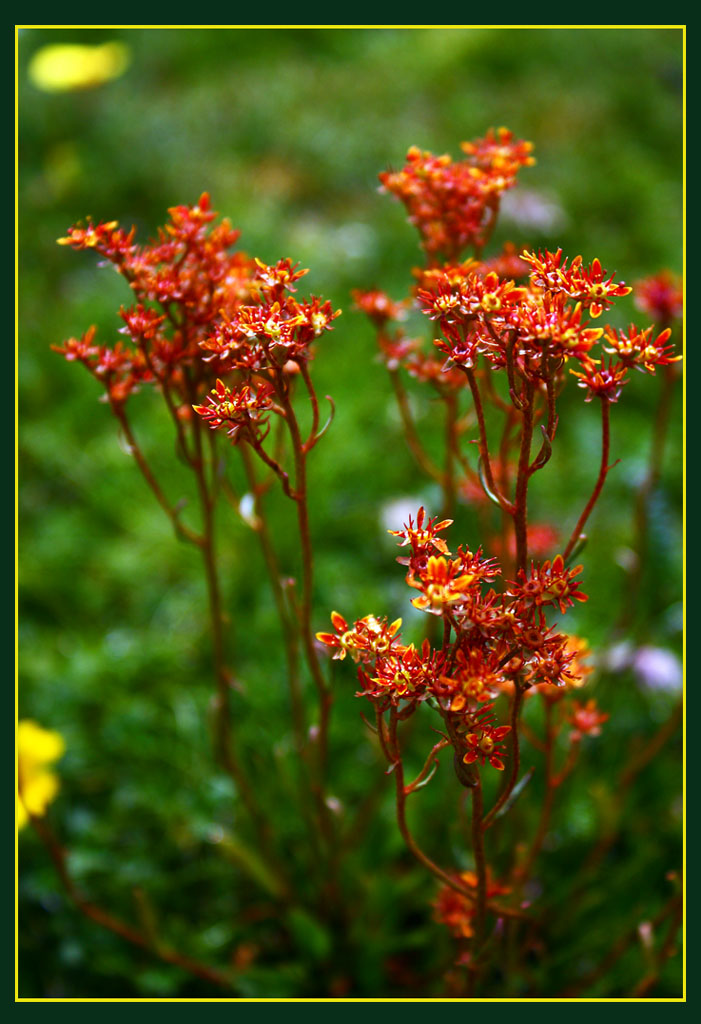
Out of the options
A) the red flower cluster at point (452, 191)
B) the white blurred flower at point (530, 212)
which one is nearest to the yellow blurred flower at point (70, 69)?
the white blurred flower at point (530, 212)

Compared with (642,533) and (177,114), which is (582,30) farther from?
(642,533)

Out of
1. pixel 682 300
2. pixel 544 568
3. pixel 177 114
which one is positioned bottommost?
pixel 544 568

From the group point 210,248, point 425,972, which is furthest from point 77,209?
point 425,972

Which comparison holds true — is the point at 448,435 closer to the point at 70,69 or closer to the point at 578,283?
the point at 578,283

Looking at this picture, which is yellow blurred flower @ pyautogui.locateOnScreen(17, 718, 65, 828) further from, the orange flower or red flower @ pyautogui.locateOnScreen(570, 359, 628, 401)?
red flower @ pyautogui.locateOnScreen(570, 359, 628, 401)

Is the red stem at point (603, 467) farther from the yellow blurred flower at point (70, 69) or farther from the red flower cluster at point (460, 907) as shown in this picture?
the yellow blurred flower at point (70, 69)

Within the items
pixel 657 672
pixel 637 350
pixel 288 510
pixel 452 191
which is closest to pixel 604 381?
pixel 637 350
